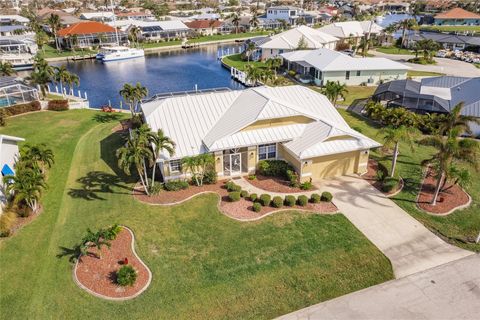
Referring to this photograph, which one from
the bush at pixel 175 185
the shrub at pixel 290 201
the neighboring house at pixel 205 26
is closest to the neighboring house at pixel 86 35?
the neighboring house at pixel 205 26

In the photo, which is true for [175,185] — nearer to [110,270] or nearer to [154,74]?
[110,270]

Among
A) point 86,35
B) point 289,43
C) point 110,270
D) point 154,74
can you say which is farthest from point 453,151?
point 86,35

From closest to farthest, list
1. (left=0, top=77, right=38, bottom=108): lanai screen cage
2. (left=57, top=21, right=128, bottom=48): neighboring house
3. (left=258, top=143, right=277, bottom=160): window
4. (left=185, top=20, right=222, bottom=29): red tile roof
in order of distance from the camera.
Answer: (left=258, top=143, right=277, bottom=160): window, (left=0, top=77, right=38, bottom=108): lanai screen cage, (left=57, top=21, right=128, bottom=48): neighboring house, (left=185, top=20, right=222, bottom=29): red tile roof

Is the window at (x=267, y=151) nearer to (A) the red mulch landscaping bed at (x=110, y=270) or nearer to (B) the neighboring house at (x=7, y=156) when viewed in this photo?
(A) the red mulch landscaping bed at (x=110, y=270)

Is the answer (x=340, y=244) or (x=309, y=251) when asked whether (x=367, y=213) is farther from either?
(x=309, y=251)

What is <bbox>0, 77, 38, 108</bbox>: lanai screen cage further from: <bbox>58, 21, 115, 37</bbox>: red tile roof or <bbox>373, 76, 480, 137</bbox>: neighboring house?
<bbox>58, 21, 115, 37</bbox>: red tile roof

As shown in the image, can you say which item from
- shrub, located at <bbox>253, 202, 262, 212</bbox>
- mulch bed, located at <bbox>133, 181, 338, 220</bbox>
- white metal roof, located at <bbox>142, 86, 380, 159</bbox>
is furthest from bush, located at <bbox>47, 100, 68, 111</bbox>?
shrub, located at <bbox>253, 202, 262, 212</bbox>
